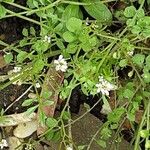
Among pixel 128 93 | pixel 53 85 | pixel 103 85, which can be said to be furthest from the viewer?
pixel 53 85

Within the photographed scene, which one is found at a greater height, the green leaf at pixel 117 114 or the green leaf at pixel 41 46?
the green leaf at pixel 41 46

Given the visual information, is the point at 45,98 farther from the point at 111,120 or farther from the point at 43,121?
the point at 111,120

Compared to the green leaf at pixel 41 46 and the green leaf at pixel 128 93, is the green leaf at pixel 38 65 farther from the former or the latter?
the green leaf at pixel 128 93

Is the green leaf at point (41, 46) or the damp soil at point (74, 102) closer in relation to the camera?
the green leaf at point (41, 46)

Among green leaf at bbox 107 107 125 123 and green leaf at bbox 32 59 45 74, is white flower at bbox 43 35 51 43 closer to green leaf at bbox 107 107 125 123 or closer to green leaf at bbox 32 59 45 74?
green leaf at bbox 32 59 45 74

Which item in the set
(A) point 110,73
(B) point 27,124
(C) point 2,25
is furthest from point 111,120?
(C) point 2,25

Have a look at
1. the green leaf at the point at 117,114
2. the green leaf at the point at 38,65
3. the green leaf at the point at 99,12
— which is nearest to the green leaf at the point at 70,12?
the green leaf at the point at 99,12

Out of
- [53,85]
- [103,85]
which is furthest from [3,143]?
[103,85]

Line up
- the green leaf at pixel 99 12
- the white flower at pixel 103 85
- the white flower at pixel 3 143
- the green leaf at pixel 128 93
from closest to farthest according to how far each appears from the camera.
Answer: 1. the white flower at pixel 103 85
2. the green leaf at pixel 128 93
3. the green leaf at pixel 99 12
4. the white flower at pixel 3 143

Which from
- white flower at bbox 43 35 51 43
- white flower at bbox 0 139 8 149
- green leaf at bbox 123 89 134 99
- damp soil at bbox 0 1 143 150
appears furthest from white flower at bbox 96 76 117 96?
white flower at bbox 0 139 8 149

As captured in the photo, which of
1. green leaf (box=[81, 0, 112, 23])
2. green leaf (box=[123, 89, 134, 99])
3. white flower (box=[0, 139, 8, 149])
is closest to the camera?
green leaf (box=[123, 89, 134, 99])

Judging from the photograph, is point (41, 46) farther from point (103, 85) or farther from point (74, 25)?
point (103, 85)

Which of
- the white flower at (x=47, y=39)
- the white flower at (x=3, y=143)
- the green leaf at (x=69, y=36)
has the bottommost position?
the white flower at (x=3, y=143)
